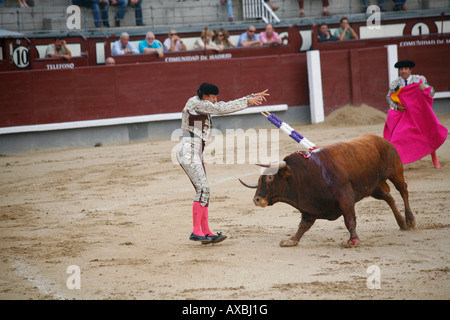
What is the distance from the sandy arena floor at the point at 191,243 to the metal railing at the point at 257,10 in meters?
6.12

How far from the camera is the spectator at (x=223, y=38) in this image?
490 inches

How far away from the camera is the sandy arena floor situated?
3967mm

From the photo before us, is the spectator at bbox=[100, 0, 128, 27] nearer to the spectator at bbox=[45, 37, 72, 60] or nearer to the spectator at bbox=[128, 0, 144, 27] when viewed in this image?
the spectator at bbox=[128, 0, 144, 27]

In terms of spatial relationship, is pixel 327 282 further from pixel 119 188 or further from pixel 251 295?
pixel 119 188

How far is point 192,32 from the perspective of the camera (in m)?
12.6

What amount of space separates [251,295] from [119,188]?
442 cm

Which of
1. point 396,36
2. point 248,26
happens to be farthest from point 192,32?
point 396,36

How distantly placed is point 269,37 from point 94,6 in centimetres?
346

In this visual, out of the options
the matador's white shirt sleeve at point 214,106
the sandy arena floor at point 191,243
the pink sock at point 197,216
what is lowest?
the sandy arena floor at point 191,243

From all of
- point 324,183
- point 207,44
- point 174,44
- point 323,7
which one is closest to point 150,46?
point 174,44

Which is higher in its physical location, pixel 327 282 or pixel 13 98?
pixel 13 98

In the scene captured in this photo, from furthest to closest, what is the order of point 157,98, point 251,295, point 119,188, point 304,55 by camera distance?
1. point 304,55
2. point 157,98
3. point 119,188
4. point 251,295

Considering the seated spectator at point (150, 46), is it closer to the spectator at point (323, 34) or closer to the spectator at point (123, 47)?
the spectator at point (123, 47)

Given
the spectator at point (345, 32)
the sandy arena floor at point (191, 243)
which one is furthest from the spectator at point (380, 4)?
the sandy arena floor at point (191, 243)
